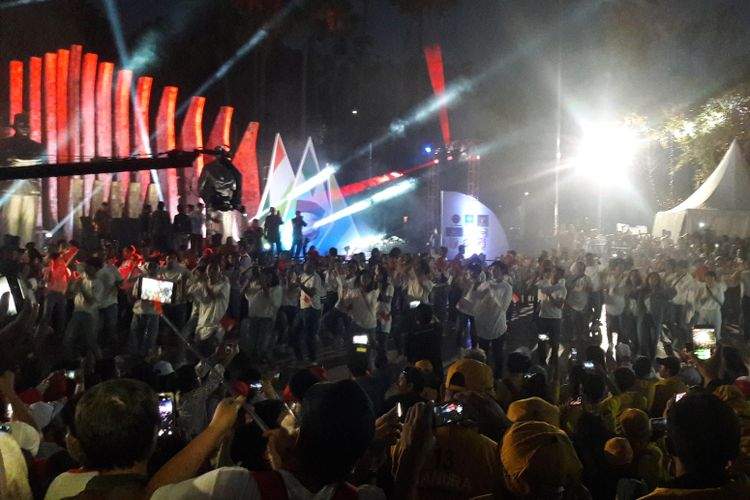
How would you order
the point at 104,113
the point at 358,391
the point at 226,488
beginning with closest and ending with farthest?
the point at 226,488
the point at 358,391
the point at 104,113

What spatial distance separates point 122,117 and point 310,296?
12278mm

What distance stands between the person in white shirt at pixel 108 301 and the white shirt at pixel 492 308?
5.60 metres

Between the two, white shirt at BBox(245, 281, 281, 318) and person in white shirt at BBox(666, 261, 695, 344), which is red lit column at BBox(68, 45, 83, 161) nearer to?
white shirt at BBox(245, 281, 281, 318)

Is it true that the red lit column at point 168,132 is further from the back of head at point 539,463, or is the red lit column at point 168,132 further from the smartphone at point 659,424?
the back of head at point 539,463

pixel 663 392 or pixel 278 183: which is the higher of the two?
pixel 278 183

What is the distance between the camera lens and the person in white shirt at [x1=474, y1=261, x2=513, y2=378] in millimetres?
10438

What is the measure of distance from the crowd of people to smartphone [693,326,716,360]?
0.58 ft

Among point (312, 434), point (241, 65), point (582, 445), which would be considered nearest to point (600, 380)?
point (582, 445)

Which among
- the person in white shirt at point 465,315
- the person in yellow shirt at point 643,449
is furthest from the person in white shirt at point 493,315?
the person in yellow shirt at point 643,449

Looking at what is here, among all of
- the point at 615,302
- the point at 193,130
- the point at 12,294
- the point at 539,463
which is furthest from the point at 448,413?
the point at 193,130

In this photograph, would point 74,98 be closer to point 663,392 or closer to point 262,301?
point 262,301

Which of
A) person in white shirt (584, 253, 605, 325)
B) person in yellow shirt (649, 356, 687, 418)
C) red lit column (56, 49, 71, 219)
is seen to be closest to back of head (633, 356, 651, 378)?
person in yellow shirt (649, 356, 687, 418)

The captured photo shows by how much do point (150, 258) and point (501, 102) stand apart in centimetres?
4204

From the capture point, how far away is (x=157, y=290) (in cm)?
608
